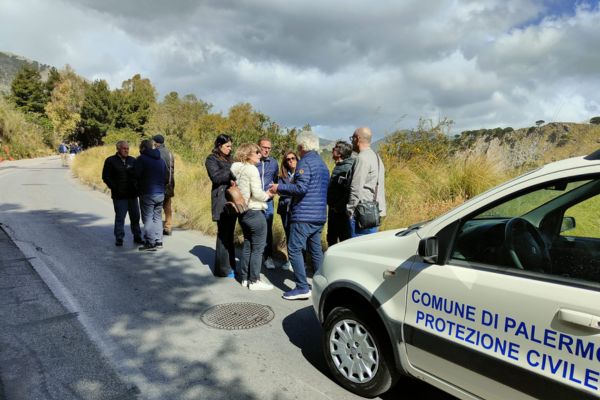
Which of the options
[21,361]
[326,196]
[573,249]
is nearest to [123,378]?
[21,361]

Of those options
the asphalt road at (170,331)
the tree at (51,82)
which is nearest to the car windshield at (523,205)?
the asphalt road at (170,331)

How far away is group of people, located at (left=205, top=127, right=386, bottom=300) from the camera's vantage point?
4422 millimetres

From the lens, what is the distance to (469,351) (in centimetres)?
219

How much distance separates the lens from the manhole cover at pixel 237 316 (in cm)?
409

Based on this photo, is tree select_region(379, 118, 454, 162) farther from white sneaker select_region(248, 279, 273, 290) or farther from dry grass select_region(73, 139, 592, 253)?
white sneaker select_region(248, 279, 273, 290)

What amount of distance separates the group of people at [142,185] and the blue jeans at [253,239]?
2.42 metres

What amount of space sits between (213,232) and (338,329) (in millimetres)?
5758

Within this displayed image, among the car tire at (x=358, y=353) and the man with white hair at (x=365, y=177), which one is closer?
the car tire at (x=358, y=353)

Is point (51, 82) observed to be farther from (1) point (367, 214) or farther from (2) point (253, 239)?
(1) point (367, 214)

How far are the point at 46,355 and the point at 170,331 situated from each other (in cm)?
103

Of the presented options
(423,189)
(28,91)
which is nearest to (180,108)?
(28,91)

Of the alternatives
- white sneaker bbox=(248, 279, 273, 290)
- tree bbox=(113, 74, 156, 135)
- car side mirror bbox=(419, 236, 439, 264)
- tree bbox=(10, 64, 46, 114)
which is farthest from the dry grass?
tree bbox=(10, 64, 46, 114)

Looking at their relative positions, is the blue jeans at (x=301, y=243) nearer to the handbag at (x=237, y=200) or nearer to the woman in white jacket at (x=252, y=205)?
the woman in white jacket at (x=252, y=205)

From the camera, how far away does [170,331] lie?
12.8 feet
